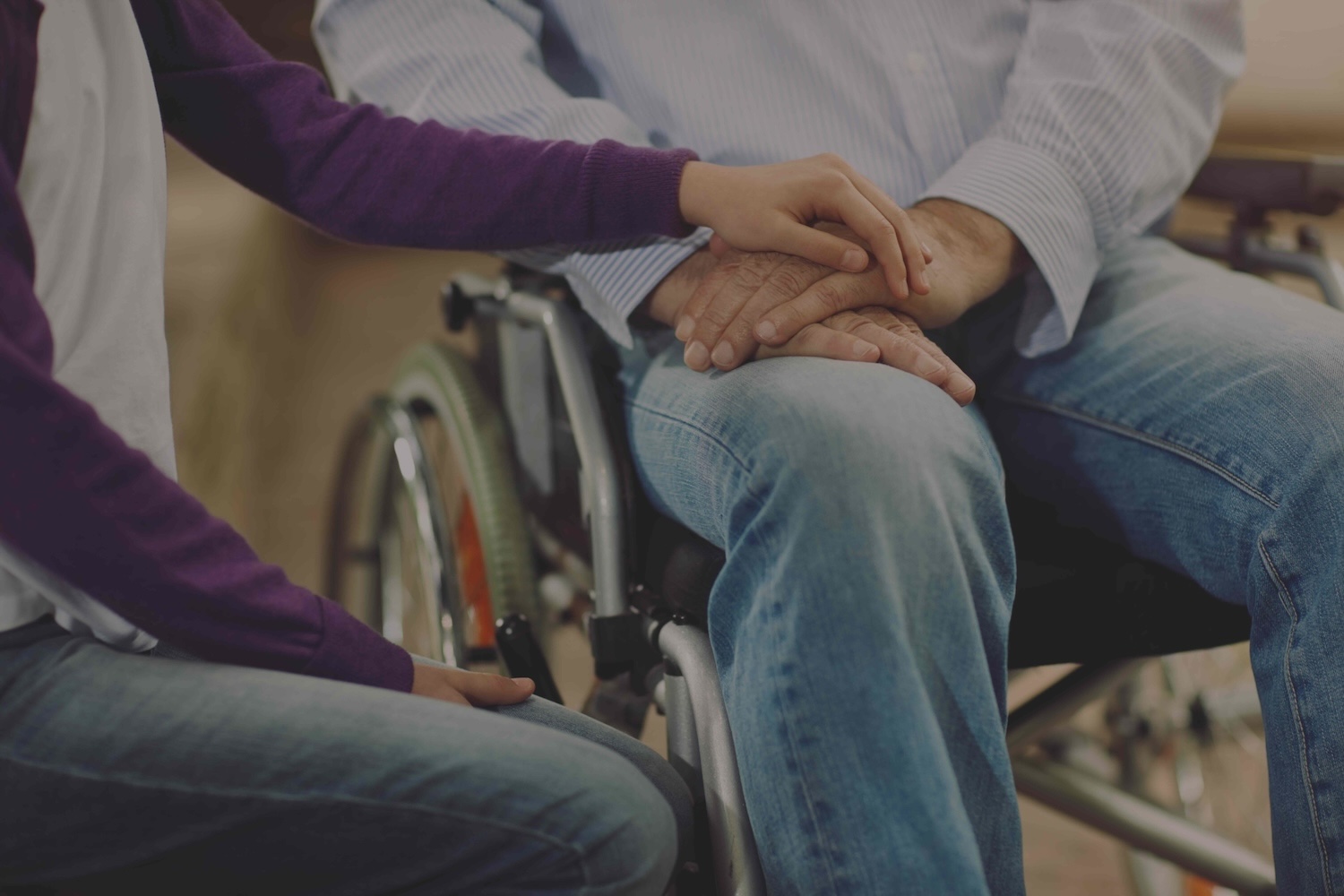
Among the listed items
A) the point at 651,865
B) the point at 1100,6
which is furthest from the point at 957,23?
the point at 651,865

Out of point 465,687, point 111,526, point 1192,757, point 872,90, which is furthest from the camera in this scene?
point 1192,757

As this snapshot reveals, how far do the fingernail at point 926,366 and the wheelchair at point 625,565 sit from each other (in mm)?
153

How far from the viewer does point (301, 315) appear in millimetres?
3309

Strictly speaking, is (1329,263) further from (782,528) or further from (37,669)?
(37,669)

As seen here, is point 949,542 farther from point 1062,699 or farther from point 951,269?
point 1062,699

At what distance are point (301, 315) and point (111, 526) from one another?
302 cm

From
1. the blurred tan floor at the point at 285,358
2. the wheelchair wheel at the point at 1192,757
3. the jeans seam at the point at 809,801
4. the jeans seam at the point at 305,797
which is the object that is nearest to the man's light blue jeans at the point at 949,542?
the jeans seam at the point at 809,801

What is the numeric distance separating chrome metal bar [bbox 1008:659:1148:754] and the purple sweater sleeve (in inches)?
18.1

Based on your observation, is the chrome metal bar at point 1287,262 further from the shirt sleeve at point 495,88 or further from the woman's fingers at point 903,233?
the shirt sleeve at point 495,88

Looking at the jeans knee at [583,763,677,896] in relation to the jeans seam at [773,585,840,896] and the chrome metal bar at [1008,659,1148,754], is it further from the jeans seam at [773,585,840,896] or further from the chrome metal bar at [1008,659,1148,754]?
the chrome metal bar at [1008,659,1148,754]

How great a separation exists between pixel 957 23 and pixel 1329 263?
0.41 metres

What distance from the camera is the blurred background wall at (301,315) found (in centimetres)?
145

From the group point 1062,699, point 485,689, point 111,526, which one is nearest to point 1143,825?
point 1062,699

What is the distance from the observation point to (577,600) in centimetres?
93
